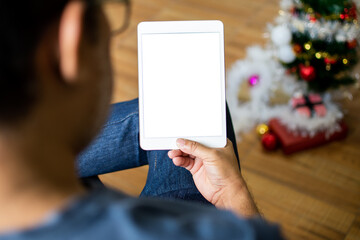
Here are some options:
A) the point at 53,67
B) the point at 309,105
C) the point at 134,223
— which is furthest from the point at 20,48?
the point at 309,105

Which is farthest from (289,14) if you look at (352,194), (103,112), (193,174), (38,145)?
(38,145)

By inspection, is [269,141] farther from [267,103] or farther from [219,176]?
[219,176]

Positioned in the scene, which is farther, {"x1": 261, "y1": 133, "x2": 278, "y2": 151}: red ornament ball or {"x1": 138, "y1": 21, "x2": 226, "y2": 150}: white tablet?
{"x1": 261, "y1": 133, "x2": 278, "y2": 151}: red ornament ball

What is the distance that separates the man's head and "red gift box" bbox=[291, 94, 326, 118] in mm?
1177

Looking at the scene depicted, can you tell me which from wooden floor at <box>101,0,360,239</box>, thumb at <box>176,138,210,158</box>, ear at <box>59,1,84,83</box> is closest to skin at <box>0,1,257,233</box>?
ear at <box>59,1,84,83</box>

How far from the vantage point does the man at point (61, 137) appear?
0.33m

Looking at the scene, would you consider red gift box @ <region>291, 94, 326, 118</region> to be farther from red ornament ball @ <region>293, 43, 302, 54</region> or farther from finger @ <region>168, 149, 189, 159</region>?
finger @ <region>168, 149, 189, 159</region>

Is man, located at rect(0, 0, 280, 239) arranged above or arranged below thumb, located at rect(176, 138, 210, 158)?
above

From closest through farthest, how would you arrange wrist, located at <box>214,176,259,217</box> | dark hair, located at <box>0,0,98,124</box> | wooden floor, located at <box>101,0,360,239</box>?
dark hair, located at <box>0,0,98,124</box>
wrist, located at <box>214,176,259,217</box>
wooden floor, located at <box>101,0,360,239</box>

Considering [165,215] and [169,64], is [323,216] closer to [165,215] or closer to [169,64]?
[169,64]

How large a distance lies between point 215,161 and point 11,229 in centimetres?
50

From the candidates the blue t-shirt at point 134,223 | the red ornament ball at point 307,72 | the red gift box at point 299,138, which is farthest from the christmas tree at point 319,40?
the blue t-shirt at point 134,223

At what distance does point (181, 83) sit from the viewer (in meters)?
0.86

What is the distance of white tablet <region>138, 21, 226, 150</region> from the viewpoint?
0.84m
